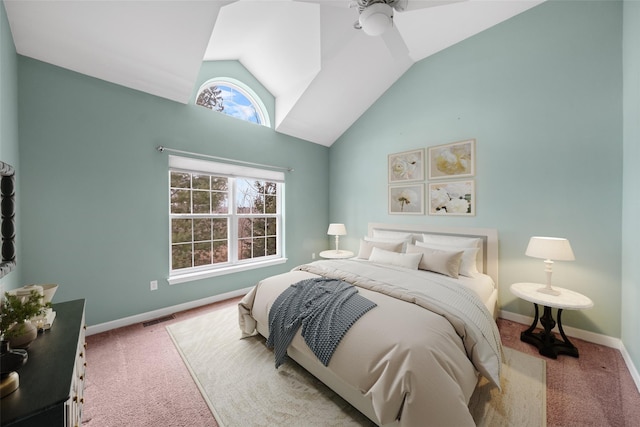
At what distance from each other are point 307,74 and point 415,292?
306 centimetres

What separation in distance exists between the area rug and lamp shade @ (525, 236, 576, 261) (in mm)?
907

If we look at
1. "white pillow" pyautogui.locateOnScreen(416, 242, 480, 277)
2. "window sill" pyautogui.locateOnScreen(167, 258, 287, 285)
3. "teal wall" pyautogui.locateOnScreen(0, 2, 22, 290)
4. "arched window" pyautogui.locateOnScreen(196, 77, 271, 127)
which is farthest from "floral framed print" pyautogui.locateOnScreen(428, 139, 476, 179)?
"teal wall" pyautogui.locateOnScreen(0, 2, 22, 290)

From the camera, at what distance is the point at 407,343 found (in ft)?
4.35

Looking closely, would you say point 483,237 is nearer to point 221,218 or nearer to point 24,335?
point 221,218

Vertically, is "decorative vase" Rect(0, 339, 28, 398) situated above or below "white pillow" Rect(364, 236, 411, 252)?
below

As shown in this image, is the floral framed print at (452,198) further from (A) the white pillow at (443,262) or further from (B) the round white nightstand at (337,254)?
(B) the round white nightstand at (337,254)

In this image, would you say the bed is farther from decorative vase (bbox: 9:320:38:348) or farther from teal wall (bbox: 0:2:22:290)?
teal wall (bbox: 0:2:22:290)

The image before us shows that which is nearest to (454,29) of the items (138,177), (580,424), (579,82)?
(579,82)

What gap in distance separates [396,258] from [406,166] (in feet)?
5.01

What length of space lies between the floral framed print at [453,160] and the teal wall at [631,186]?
4.00ft

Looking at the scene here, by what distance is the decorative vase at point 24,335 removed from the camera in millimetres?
1007

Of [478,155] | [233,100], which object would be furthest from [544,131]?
[233,100]

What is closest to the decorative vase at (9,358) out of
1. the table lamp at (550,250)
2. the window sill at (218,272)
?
the window sill at (218,272)

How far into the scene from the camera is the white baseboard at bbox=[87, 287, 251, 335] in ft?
8.36
